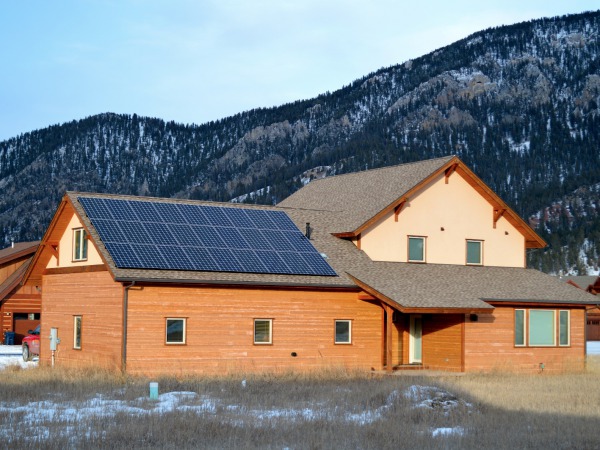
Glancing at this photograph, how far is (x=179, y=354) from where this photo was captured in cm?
3045

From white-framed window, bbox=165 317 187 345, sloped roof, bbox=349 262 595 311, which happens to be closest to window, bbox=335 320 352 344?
→ sloped roof, bbox=349 262 595 311

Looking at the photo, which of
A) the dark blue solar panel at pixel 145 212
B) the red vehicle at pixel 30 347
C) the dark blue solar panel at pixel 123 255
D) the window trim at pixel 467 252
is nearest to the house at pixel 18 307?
the red vehicle at pixel 30 347

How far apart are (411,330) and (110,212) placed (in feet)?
39.5

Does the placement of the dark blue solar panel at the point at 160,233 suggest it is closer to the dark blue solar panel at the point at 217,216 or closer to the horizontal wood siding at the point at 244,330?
the horizontal wood siding at the point at 244,330

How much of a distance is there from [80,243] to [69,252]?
0.98 metres

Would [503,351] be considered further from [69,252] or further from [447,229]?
[69,252]

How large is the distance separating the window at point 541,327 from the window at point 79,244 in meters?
16.6

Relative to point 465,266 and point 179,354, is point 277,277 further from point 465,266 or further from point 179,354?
point 465,266

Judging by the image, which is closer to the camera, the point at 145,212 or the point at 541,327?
the point at 145,212

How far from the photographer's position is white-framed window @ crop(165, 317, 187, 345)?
30.4 metres

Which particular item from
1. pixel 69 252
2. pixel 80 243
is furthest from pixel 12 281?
pixel 80 243

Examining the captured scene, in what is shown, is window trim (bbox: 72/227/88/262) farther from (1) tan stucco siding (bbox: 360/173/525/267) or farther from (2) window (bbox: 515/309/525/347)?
(2) window (bbox: 515/309/525/347)

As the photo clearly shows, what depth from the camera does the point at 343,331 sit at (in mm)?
A: 33688

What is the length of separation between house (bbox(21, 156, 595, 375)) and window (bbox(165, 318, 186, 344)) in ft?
0.11
